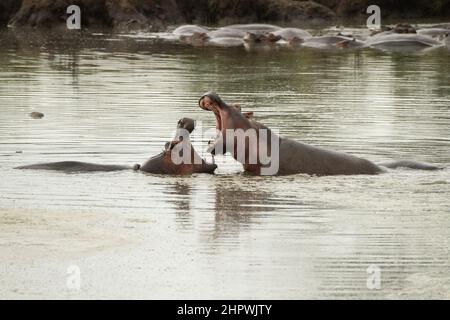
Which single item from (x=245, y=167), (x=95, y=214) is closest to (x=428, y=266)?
(x=95, y=214)

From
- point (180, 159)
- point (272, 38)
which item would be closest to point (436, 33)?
point (272, 38)

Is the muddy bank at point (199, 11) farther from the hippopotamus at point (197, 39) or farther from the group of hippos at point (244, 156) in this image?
the group of hippos at point (244, 156)

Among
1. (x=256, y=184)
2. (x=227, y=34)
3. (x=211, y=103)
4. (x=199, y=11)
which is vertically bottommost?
(x=256, y=184)

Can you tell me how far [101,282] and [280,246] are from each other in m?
1.26

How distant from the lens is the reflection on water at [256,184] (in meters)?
6.58

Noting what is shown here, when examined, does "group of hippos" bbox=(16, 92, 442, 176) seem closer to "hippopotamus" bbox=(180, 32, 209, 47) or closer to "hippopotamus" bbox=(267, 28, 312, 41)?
"hippopotamus" bbox=(180, 32, 209, 47)

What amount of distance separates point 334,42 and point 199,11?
585 inches

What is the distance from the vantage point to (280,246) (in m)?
7.15

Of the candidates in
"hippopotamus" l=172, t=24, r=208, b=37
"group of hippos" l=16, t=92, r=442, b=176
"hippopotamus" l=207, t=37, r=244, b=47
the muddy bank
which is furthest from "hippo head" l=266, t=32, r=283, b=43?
"group of hippos" l=16, t=92, r=442, b=176

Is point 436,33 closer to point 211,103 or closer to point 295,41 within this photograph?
point 295,41

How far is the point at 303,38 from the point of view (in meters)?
29.7

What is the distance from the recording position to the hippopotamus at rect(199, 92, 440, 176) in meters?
9.54

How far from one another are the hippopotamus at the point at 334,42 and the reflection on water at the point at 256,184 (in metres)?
7.67
